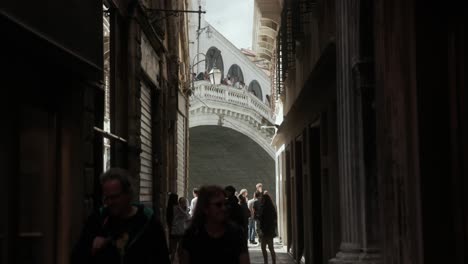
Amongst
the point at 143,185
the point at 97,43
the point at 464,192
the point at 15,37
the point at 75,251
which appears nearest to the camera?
the point at 75,251

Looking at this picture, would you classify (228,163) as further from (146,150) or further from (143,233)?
(143,233)

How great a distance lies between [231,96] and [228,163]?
10.9 m

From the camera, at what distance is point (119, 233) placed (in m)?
4.62

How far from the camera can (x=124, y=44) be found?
13.2 m

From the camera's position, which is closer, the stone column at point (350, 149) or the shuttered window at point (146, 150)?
the stone column at point (350, 149)

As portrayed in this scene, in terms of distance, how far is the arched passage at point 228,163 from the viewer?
52.1 m

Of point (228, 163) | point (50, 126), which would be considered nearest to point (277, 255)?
point (50, 126)

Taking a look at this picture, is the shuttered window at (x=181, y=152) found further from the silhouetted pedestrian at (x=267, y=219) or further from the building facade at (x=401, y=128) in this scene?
the building facade at (x=401, y=128)

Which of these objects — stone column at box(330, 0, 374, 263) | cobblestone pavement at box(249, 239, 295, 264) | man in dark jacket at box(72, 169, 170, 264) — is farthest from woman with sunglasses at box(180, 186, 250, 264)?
cobblestone pavement at box(249, 239, 295, 264)

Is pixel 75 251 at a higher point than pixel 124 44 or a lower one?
lower

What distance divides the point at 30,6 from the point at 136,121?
666 cm

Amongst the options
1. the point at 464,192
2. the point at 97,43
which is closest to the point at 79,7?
the point at 97,43

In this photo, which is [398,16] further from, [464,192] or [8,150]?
[8,150]

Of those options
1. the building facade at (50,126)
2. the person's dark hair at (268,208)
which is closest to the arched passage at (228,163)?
the person's dark hair at (268,208)
